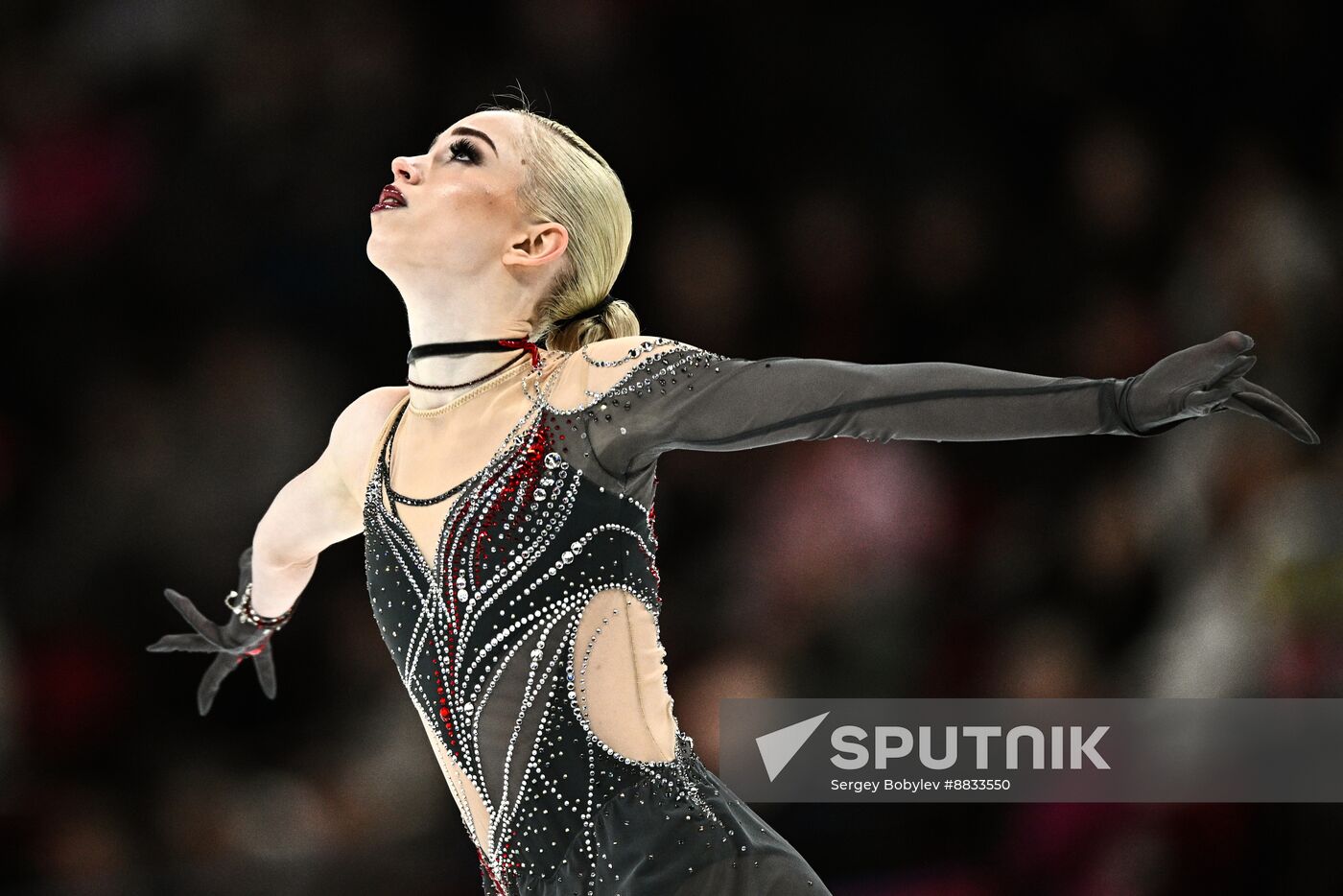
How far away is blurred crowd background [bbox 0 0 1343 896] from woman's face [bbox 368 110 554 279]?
1357mm

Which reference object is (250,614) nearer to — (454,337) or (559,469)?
(454,337)

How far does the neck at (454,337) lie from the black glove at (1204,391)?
791 mm

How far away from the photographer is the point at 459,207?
192cm

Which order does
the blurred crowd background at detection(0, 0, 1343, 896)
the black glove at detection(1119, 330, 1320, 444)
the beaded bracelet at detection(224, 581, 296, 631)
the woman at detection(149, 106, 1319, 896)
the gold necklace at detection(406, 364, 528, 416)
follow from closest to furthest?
the black glove at detection(1119, 330, 1320, 444) → the woman at detection(149, 106, 1319, 896) → the gold necklace at detection(406, 364, 528, 416) → the beaded bracelet at detection(224, 581, 296, 631) → the blurred crowd background at detection(0, 0, 1343, 896)

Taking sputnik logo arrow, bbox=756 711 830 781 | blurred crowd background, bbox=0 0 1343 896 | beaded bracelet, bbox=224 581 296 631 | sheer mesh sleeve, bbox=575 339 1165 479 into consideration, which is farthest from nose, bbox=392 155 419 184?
sputnik logo arrow, bbox=756 711 830 781

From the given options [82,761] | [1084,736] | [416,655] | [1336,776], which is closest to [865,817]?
[1084,736]

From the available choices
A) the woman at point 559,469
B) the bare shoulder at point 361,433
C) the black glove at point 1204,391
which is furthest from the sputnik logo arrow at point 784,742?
the black glove at point 1204,391

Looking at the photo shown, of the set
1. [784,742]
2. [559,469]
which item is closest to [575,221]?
[559,469]

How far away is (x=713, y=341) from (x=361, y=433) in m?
1.38

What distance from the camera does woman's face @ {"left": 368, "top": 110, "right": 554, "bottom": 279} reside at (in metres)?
1.91

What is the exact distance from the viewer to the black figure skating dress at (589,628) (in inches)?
68.8

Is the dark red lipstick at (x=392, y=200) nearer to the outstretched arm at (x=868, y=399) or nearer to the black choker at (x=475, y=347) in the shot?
the black choker at (x=475, y=347)

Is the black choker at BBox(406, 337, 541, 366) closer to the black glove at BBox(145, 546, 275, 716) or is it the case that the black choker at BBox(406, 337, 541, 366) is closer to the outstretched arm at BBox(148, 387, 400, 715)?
the outstretched arm at BBox(148, 387, 400, 715)

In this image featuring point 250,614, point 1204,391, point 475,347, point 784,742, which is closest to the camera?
point 1204,391
